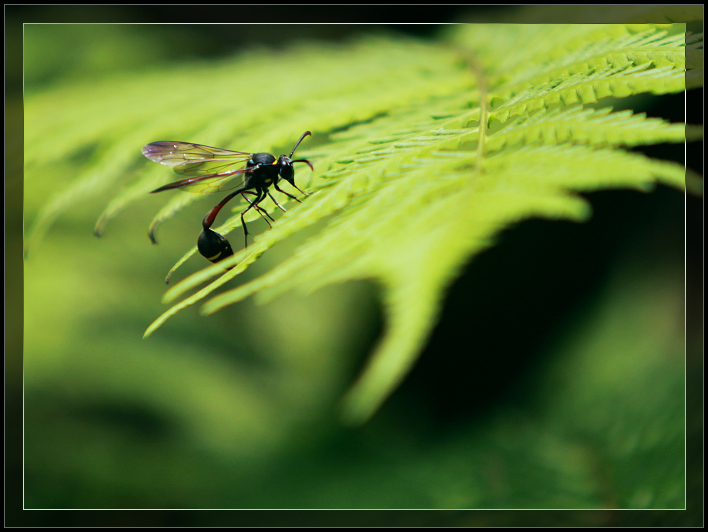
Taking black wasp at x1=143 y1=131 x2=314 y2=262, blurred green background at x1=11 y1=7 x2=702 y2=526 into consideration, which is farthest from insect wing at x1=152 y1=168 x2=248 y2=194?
blurred green background at x1=11 y1=7 x2=702 y2=526

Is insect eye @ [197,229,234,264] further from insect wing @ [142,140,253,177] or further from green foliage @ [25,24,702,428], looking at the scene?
insect wing @ [142,140,253,177]

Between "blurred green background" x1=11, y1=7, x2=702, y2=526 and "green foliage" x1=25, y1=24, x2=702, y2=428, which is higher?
"green foliage" x1=25, y1=24, x2=702, y2=428

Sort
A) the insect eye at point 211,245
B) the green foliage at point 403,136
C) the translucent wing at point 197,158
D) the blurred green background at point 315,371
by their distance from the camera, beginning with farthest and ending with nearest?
1. the blurred green background at point 315,371
2. the translucent wing at point 197,158
3. the insect eye at point 211,245
4. the green foliage at point 403,136

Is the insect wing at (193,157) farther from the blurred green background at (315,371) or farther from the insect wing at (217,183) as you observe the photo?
the blurred green background at (315,371)

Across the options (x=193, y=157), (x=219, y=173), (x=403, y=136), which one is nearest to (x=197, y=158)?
(x=193, y=157)

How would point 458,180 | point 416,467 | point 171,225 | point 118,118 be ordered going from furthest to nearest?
point 171,225 → point 416,467 → point 118,118 → point 458,180

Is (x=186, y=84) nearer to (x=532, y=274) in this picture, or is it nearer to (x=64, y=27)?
(x=64, y=27)

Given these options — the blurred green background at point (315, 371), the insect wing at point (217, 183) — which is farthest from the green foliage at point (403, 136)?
the blurred green background at point (315, 371)

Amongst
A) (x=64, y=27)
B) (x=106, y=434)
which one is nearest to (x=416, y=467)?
(x=106, y=434)
